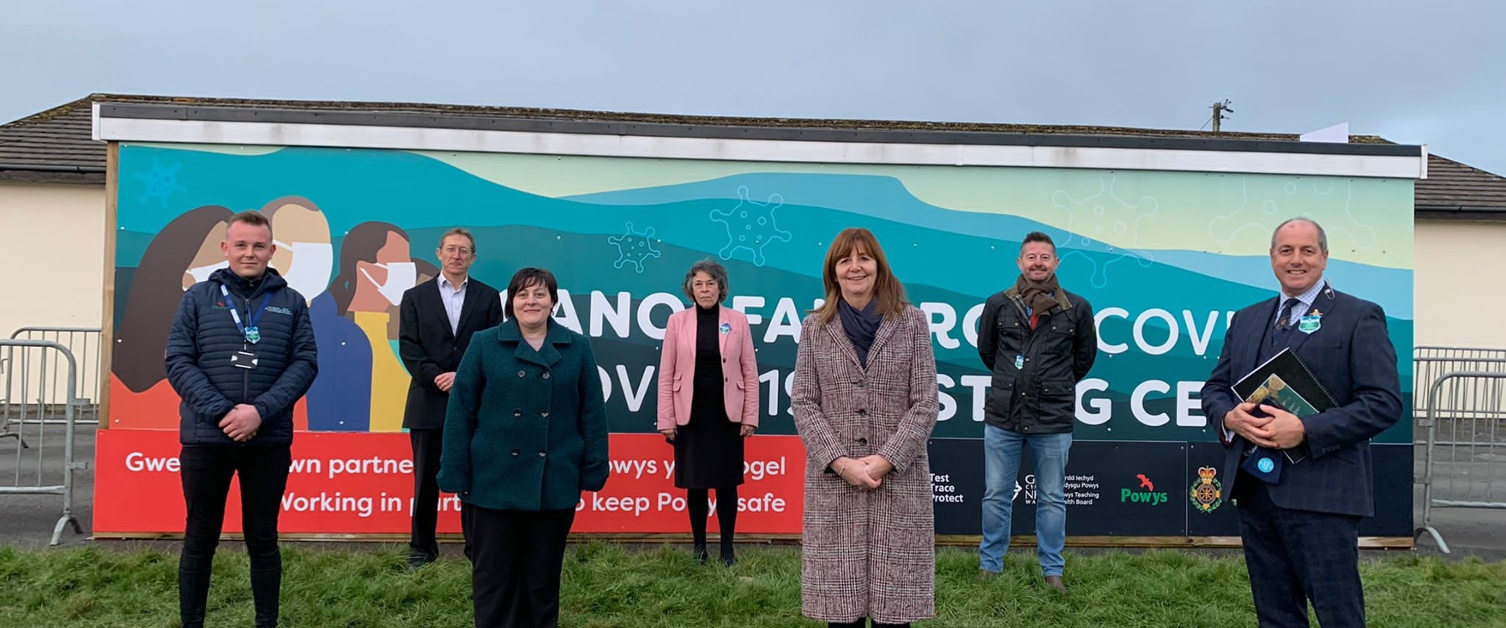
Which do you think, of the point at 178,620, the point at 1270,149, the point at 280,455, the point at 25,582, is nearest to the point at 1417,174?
the point at 1270,149

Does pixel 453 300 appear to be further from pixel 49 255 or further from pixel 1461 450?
pixel 49 255

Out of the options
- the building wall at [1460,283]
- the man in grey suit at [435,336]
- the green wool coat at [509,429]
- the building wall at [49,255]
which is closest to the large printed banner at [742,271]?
the man in grey suit at [435,336]

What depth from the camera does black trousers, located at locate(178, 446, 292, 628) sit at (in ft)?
12.7

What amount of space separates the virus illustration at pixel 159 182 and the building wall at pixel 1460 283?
17301 mm

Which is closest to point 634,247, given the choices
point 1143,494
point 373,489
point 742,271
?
point 742,271

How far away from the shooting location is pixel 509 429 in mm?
3664

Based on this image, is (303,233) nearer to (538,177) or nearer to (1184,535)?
(538,177)

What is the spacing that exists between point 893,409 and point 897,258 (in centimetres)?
301

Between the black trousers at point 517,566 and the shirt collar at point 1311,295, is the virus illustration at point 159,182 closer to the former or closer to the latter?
the black trousers at point 517,566

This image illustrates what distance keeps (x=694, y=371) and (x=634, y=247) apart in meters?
1.19

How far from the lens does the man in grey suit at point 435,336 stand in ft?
16.7

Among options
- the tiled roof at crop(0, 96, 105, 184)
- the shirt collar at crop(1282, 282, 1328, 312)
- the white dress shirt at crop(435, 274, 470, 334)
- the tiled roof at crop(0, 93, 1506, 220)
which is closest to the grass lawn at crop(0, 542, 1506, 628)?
the white dress shirt at crop(435, 274, 470, 334)

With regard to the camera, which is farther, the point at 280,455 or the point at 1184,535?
the point at 1184,535

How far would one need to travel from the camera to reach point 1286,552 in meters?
3.26
